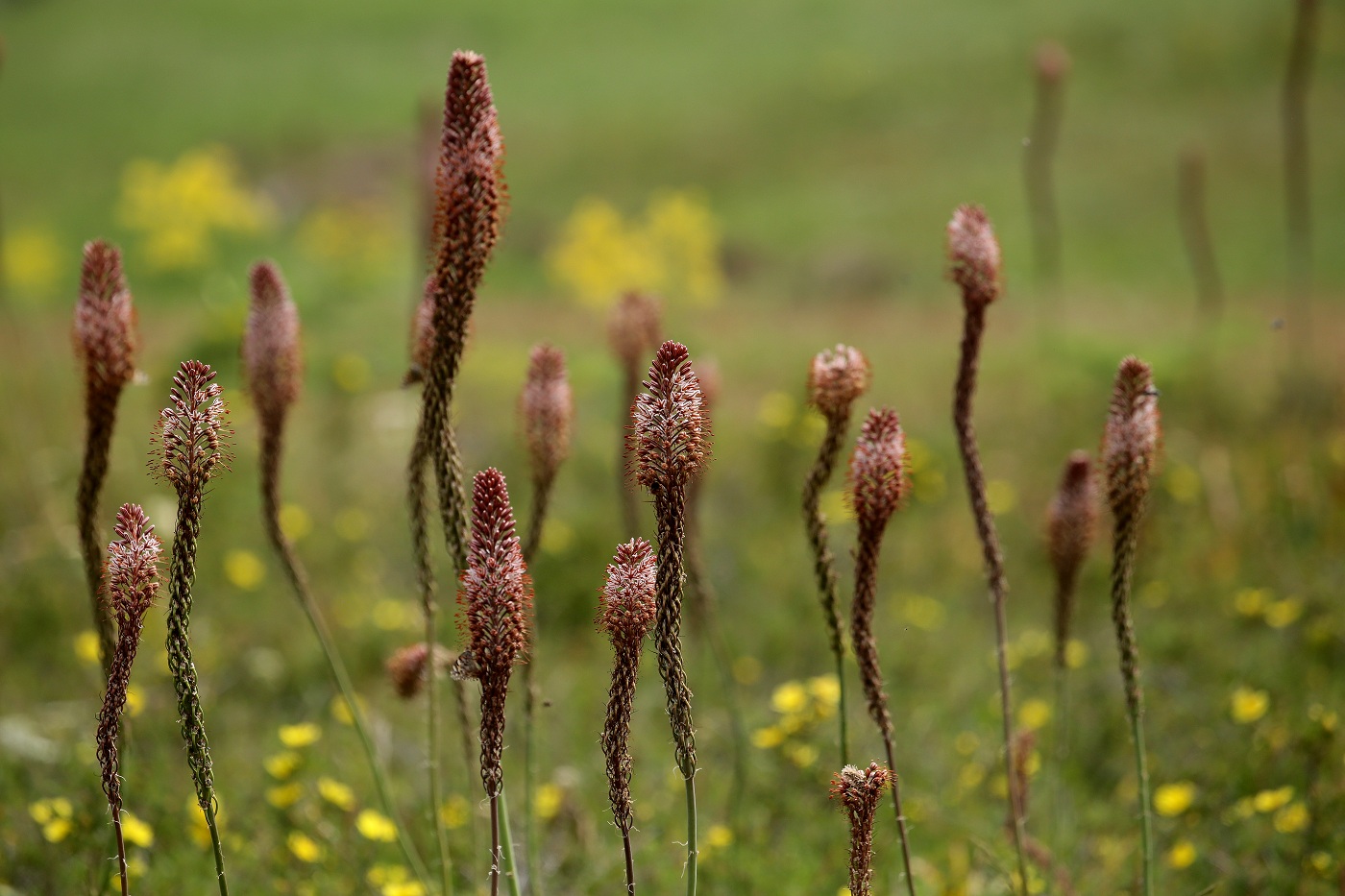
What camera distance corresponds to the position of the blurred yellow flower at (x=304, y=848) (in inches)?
146

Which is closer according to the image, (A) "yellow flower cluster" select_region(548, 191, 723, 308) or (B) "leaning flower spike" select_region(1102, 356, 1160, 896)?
(B) "leaning flower spike" select_region(1102, 356, 1160, 896)

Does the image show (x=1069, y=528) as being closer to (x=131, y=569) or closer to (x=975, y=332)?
(x=975, y=332)

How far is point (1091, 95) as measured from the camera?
31016mm

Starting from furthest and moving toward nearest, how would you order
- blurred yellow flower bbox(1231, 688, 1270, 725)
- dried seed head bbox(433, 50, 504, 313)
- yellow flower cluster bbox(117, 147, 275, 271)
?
1. yellow flower cluster bbox(117, 147, 275, 271)
2. blurred yellow flower bbox(1231, 688, 1270, 725)
3. dried seed head bbox(433, 50, 504, 313)

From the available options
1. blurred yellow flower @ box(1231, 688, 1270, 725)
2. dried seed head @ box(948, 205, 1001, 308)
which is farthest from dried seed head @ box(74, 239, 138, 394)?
blurred yellow flower @ box(1231, 688, 1270, 725)

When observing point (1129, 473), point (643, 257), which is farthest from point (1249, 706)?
point (643, 257)

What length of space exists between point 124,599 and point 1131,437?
2.11 metres

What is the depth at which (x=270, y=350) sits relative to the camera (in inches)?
118

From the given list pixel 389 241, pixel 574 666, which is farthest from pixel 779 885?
pixel 389 241

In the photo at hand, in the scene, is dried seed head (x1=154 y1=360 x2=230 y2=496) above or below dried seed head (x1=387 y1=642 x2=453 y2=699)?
above

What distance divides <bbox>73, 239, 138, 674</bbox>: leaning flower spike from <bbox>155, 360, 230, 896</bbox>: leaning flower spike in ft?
2.15

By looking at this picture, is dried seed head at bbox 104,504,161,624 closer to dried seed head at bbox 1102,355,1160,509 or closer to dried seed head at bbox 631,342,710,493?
dried seed head at bbox 631,342,710,493

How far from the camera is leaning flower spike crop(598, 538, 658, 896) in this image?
193cm

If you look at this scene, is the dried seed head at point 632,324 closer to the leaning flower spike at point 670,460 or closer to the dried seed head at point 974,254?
the dried seed head at point 974,254
